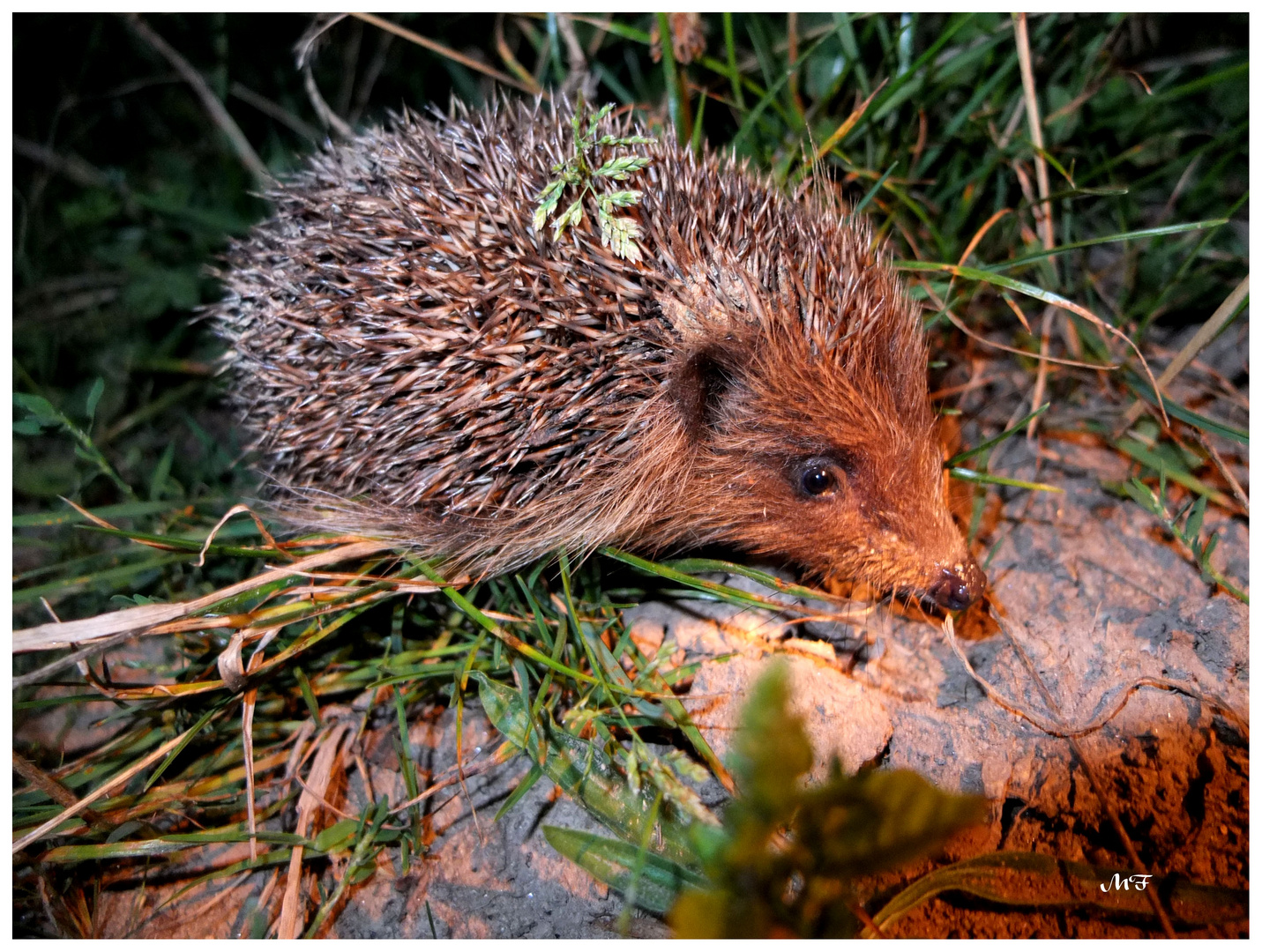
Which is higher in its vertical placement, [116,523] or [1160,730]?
[116,523]

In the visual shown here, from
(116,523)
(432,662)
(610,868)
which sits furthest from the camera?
(116,523)

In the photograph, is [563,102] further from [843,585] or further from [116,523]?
[116,523]

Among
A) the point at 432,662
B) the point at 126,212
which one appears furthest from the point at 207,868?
the point at 126,212

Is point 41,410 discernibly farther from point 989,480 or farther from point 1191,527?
point 1191,527

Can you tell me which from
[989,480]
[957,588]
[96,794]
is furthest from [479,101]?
[96,794]

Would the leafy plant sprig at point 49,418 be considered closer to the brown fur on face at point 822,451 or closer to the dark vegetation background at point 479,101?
the dark vegetation background at point 479,101

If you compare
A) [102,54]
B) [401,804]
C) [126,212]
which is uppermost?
[102,54]

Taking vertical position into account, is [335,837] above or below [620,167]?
below

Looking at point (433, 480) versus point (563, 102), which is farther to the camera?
point (563, 102)
